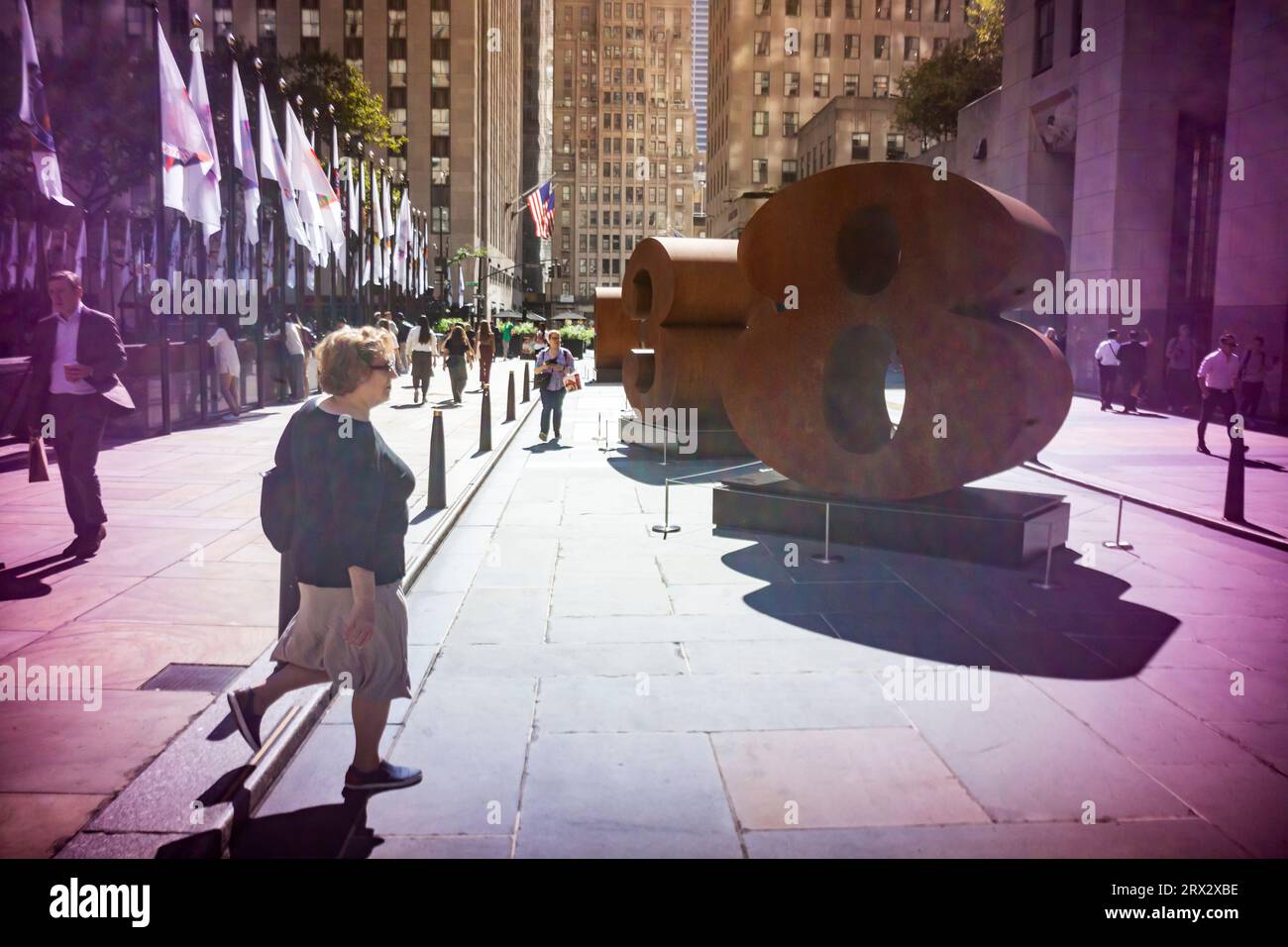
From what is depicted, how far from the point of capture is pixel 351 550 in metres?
4.11

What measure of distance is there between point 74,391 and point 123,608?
236 cm

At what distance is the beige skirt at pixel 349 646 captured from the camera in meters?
4.32

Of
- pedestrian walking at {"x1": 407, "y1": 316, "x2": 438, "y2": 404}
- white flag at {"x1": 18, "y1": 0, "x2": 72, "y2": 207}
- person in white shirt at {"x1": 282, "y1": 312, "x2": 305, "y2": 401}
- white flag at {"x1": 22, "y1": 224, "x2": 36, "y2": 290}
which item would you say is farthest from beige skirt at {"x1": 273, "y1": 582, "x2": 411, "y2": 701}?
white flag at {"x1": 22, "y1": 224, "x2": 36, "y2": 290}

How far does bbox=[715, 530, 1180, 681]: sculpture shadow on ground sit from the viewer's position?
6.34m

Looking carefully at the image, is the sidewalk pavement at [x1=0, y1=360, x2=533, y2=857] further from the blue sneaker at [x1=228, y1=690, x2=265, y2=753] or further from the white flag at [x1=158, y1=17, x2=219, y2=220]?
the white flag at [x1=158, y1=17, x2=219, y2=220]

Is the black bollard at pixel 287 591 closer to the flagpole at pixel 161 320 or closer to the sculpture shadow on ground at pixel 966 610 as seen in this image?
the sculpture shadow on ground at pixel 966 610

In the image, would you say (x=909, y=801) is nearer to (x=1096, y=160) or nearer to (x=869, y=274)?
(x=869, y=274)

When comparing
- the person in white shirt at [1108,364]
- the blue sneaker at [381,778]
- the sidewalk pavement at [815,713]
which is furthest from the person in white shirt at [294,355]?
the blue sneaker at [381,778]

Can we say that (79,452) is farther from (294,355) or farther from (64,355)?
(294,355)

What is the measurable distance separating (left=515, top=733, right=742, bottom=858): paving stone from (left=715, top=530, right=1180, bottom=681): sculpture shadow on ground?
6.54ft

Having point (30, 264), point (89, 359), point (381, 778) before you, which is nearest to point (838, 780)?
point (381, 778)

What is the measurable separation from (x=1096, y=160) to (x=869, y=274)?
2281 centimetres

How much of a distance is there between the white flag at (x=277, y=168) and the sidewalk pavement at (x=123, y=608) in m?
9.85

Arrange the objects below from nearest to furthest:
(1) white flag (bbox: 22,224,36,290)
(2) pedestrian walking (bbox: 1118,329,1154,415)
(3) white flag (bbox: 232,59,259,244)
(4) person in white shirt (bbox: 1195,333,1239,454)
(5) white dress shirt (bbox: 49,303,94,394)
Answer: (5) white dress shirt (bbox: 49,303,94,394) → (4) person in white shirt (bbox: 1195,333,1239,454) → (3) white flag (bbox: 232,59,259,244) → (2) pedestrian walking (bbox: 1118,329,1154,415) → (1) white flag (bbox: 22,224,36,290)
